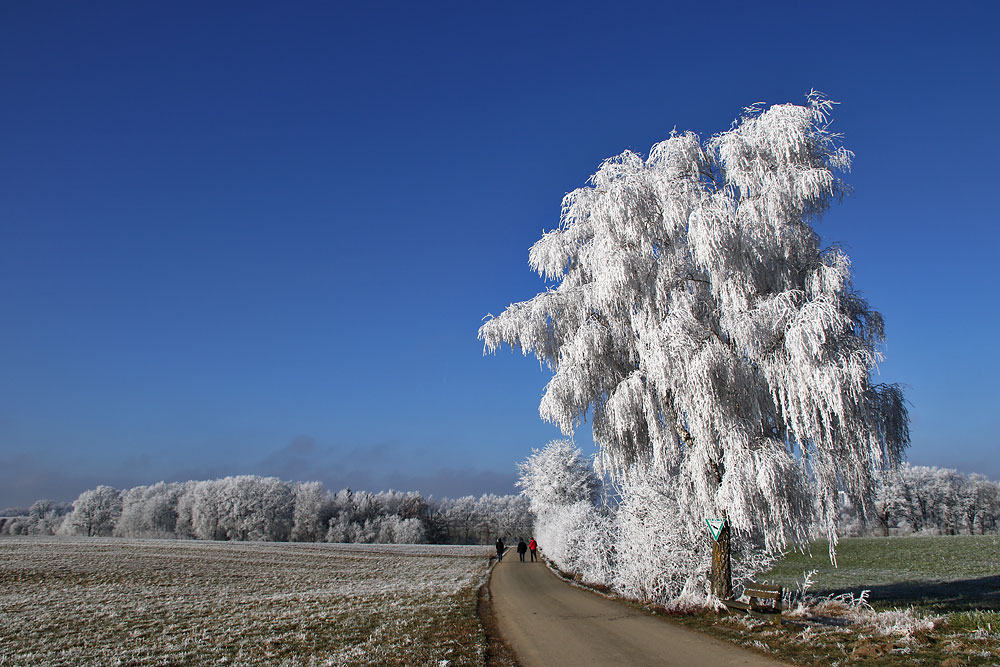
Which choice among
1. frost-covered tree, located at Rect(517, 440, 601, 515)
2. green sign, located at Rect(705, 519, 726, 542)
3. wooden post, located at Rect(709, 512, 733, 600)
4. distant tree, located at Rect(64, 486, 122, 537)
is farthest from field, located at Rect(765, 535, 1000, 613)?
distant tree, located at Rect(64, 486, 122, 537)

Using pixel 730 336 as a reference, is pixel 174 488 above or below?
below

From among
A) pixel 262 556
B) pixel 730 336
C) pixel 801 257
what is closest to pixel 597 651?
pixel 730 336

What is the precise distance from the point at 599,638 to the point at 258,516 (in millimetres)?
89185

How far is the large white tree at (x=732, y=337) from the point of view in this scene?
39.4 feet

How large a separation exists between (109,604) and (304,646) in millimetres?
11811

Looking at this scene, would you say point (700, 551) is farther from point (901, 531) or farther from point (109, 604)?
point (901, 531)

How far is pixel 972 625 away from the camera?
9805 millimetres

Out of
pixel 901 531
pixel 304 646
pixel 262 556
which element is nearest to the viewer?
pixel 304 646

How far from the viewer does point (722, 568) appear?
45.7ft

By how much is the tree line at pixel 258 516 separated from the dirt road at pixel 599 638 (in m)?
80.6

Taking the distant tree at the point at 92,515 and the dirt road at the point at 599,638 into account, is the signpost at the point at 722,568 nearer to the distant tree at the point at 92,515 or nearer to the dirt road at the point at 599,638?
the dirt road at the point at 599,638

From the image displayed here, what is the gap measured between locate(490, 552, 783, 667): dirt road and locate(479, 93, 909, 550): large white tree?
2.92 metres

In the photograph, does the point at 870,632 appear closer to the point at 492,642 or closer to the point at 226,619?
the point at 492,642

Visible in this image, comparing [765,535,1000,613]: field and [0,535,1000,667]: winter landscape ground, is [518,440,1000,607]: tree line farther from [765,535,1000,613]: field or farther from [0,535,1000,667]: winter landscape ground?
[765,535,1000,613]: field
